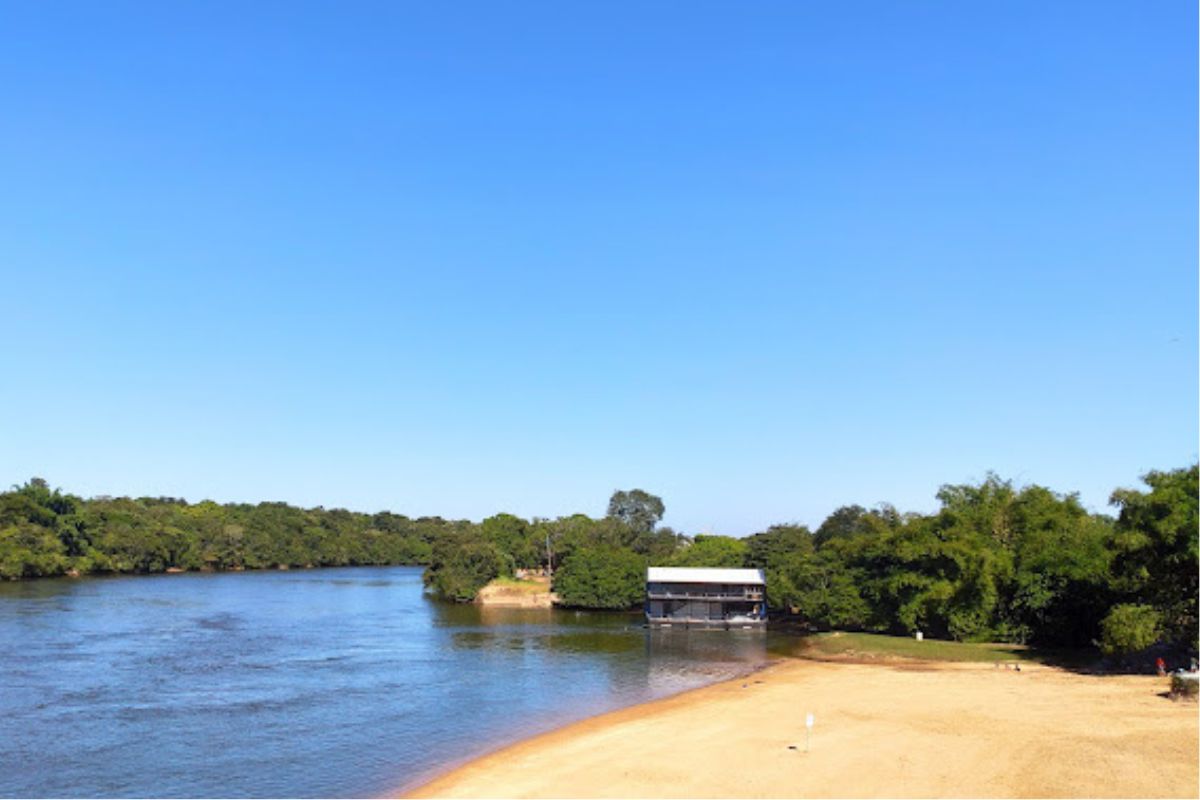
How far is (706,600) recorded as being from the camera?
297 ft

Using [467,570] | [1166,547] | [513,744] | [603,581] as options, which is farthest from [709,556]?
[513,744]

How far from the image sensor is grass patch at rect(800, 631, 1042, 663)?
63562 mm

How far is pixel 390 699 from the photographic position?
5272 cm

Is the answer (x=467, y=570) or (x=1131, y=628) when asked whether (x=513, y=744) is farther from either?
(x=467, y=570)

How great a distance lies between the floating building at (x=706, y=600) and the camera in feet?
295

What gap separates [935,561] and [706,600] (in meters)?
26.2

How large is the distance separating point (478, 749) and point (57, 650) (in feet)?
149

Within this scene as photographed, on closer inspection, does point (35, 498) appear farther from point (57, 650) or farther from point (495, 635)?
point (495, 635)

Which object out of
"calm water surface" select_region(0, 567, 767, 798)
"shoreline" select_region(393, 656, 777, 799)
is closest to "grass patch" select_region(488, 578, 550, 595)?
"calm water surface" select_region(0, 567, 767, 798)

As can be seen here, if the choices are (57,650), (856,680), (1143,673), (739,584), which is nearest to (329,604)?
(57,650)

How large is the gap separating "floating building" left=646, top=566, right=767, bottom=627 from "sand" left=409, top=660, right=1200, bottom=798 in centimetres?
3725

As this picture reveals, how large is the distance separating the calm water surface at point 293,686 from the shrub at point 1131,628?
25417 mm

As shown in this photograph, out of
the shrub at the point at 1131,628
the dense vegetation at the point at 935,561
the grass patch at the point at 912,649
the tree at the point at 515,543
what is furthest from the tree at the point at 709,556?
the shrub at the point at 1131,628

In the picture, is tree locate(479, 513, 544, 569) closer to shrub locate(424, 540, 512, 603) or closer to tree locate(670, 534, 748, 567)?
shrub locate(424, 540, 512, 603)
